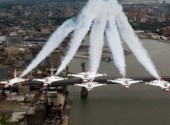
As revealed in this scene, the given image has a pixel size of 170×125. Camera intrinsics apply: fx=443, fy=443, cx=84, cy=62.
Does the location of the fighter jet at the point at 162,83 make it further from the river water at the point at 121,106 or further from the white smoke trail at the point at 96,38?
the white smoke trail at the point at 96,38

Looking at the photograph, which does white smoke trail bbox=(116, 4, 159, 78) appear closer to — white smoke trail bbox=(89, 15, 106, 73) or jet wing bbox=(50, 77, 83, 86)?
white smoke trail bbox=(89, 15, 106, 73)

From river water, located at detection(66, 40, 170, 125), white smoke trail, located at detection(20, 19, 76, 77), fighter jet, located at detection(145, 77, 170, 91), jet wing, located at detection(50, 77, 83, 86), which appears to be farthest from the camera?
jet wing, located at detection(50, 77, 83, 86)

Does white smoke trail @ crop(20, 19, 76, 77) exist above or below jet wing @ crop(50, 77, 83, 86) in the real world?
above

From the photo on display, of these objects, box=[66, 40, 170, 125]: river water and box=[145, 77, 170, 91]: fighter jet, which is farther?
box=[145, 77, 170, 91]: fighter jet

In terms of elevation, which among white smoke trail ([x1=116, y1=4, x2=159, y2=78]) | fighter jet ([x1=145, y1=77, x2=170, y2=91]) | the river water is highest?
white smoke trail ([x1=116, y1=4, x2=159, y2=78])

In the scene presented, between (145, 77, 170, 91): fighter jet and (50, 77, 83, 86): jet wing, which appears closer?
(145, 77, 170, 91): fighter jet

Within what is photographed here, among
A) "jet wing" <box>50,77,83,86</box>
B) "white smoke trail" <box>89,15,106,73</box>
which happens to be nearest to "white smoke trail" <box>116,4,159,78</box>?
"white smoke trail" <box>89,15,106,73</box>

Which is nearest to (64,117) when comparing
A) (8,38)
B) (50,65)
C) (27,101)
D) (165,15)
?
(27,101)

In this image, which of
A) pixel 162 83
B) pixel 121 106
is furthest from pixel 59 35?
pixel 162 83

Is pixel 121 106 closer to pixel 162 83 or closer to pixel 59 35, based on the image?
pixel 162 83

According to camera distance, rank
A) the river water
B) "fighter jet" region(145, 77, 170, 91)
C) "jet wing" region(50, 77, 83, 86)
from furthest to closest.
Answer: "jet wing" region(50, 77, 83, 86)
"fighter jet" region(145, 77, 170, 91)
the river water

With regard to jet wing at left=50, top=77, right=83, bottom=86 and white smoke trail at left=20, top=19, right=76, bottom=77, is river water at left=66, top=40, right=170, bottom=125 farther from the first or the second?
white smoke trail at left=20, top=19, right=76, bottom=77

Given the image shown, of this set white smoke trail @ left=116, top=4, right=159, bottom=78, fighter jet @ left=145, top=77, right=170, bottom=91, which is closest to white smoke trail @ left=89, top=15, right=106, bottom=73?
white smoke trail @ left=116, top=4, right=159, bottom=78
